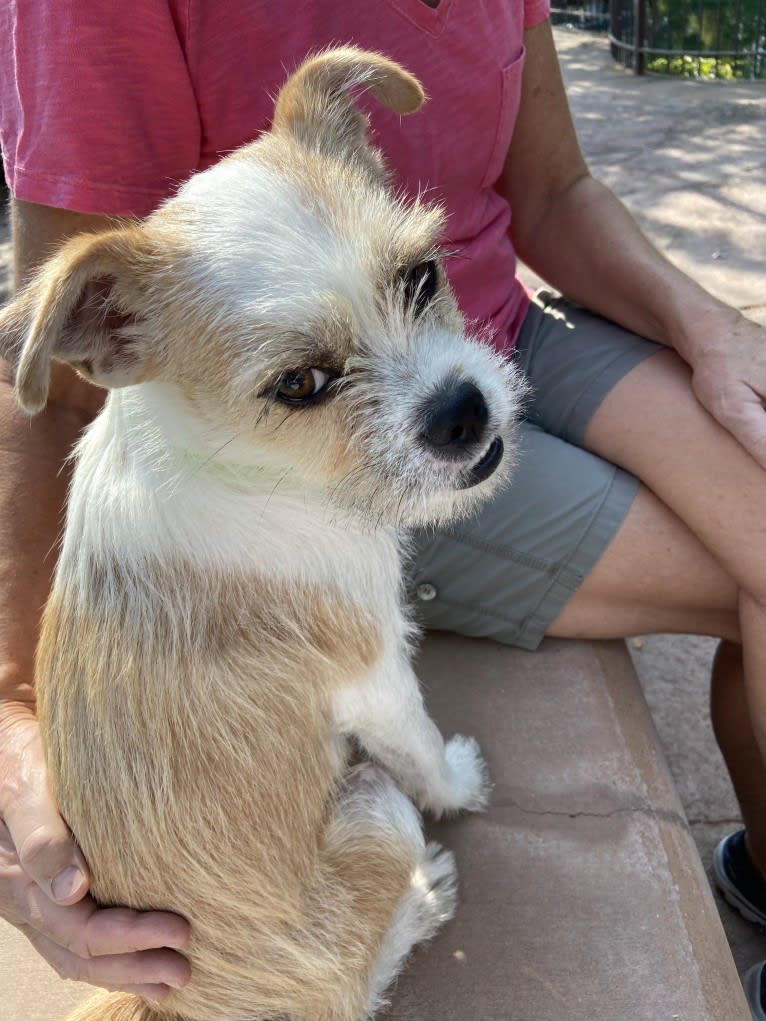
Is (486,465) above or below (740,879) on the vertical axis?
above

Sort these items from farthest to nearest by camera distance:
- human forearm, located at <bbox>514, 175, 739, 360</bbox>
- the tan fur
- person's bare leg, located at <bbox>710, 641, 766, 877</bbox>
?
1. person's bare leg, located at <bbox>710, 641, 766, 877</bbox>
2. human forearm, located at <bbox>514, 175, 739, 360</bbox>
3. the tan fur

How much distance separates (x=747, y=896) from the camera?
2570 mm

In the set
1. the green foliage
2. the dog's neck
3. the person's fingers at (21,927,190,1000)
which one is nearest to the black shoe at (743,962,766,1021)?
the person's fingers at (21,927,190,1000)

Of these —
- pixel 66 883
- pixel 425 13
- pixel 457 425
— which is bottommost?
pixel 66 883

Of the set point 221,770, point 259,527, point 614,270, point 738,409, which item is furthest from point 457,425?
point 614,270

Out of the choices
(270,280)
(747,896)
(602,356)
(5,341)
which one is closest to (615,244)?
(602,356)

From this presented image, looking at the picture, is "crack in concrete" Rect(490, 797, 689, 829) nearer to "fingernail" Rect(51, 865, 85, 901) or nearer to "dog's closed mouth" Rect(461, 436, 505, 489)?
"dog's closed mouth" Rect(461, 436, 505, 489)

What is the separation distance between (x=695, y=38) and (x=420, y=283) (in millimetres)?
9639

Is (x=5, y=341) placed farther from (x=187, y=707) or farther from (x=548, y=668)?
(x=548, y=668)

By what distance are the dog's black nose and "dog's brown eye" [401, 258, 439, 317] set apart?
19cm

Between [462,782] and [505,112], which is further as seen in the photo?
[505,112]

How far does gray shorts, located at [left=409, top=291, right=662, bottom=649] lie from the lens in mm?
2260

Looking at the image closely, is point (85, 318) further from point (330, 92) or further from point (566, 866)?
point (566, 866)

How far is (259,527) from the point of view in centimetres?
175
